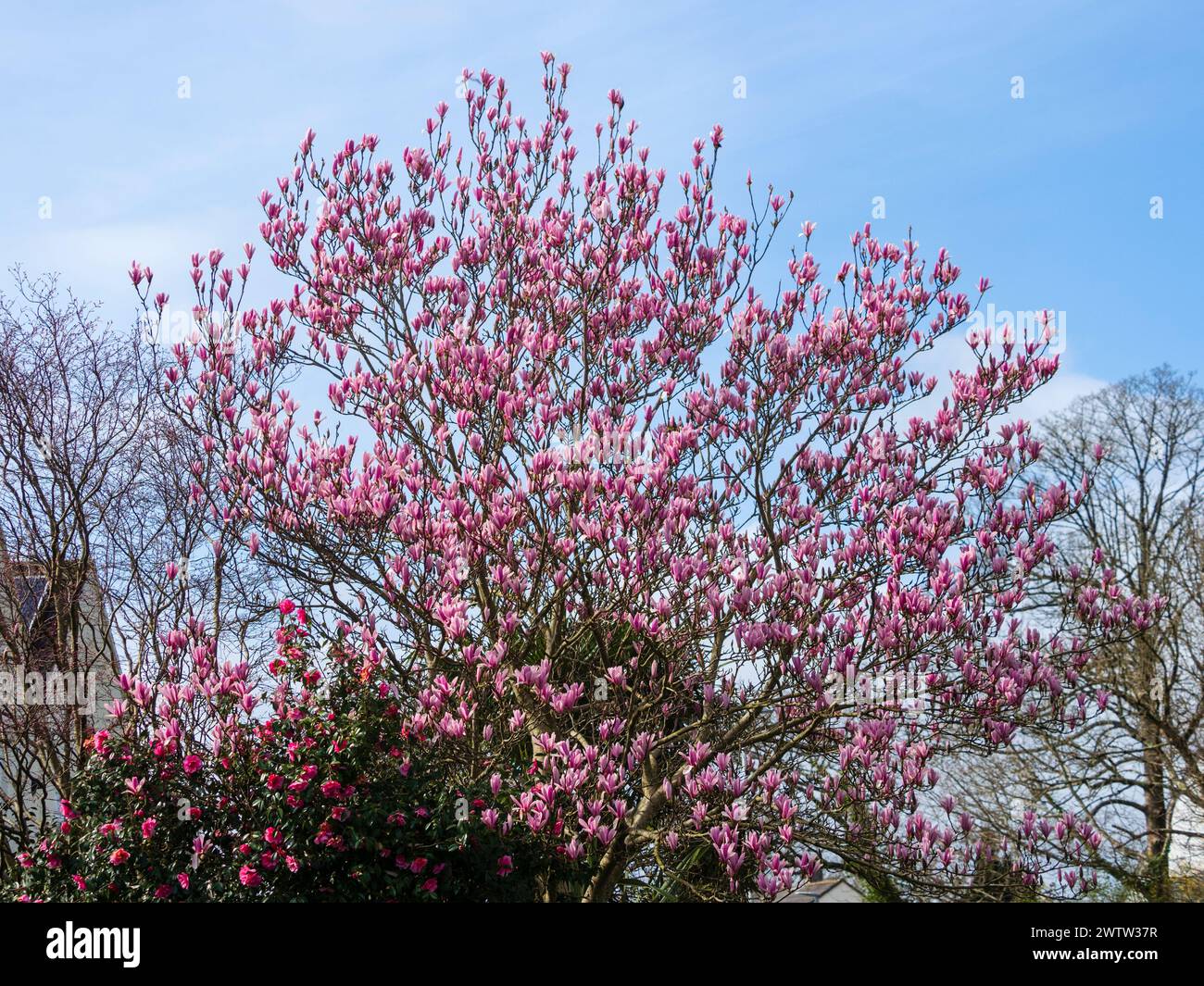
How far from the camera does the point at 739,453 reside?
29.0 ft

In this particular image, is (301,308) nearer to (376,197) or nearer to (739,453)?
(376,197)

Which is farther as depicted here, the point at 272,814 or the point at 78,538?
the point at 78,538

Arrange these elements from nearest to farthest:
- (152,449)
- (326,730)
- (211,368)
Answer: (326,730) < (211,368) < (152,449)

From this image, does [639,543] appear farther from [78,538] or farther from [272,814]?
[78,538]

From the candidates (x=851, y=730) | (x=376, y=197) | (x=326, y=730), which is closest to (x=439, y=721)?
A: (x=326, y=730)

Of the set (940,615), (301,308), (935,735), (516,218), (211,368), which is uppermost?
(516,218)

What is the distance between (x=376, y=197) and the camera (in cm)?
962

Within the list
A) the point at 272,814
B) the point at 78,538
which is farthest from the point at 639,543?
the point at 78,538

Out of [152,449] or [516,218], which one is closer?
[516,218]

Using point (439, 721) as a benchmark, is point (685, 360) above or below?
above

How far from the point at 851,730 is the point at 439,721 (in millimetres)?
2768
